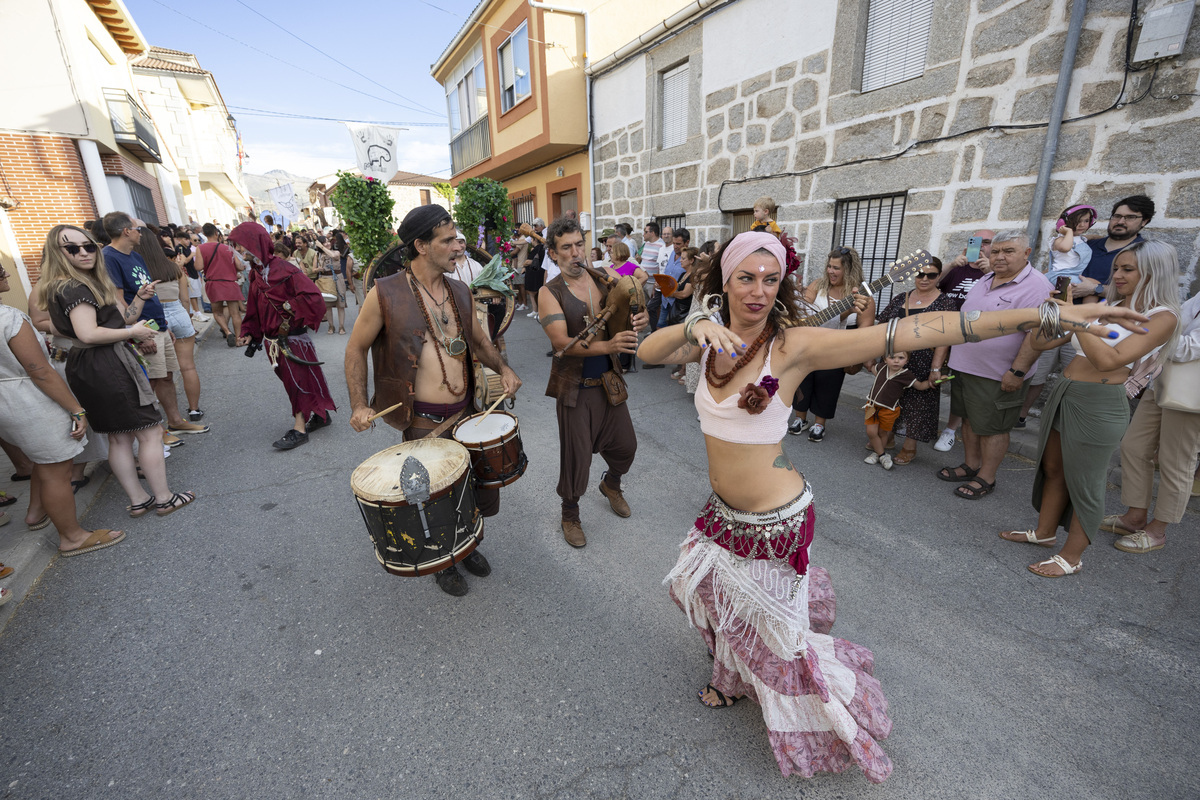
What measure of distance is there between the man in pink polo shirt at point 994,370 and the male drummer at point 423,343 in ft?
11.5

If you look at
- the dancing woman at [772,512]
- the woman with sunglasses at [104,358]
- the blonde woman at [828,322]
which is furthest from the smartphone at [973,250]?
the woman with sunglasses at [104,358]

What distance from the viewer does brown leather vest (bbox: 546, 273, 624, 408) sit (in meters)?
3.15

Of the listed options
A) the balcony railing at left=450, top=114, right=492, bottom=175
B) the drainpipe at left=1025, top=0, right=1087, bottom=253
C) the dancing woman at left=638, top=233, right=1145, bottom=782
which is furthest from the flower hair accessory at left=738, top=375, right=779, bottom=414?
the balcony railing at left=450, top=114, right=492, bottom=175

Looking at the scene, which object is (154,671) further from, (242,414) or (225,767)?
(242,414)

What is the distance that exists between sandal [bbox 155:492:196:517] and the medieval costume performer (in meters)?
1.06

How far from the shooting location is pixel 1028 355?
11.9 ft

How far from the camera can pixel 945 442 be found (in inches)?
187

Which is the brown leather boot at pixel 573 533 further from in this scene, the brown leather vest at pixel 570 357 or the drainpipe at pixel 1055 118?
the drainpipe at pixel 1055 118

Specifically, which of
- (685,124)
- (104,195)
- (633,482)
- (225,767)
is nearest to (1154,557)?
(633,482)

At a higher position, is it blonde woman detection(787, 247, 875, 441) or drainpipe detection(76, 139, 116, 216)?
drainpipe detection(76, 139, 116, 216)

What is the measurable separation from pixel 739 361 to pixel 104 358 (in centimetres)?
423

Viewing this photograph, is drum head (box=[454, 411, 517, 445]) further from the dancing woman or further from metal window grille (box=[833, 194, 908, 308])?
metal window grille (box=[833, 194, 908, 308])

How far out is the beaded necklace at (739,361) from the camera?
6.07 feet

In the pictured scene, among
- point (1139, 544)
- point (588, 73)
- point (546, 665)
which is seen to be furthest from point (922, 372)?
point (588, 73)
